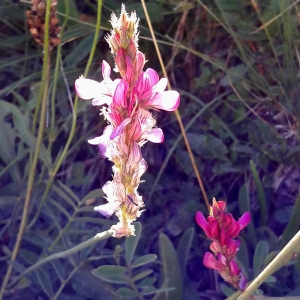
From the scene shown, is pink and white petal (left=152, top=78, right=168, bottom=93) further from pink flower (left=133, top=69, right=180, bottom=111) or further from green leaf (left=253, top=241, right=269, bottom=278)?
green leaf (left=253, top=241, right=269, bottom=278)

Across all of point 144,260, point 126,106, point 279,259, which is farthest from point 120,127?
point 144,260

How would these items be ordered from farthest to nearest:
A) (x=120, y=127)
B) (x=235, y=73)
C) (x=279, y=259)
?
(x=235, y=73)
(x=279, y=259)
(x=120, y=127)

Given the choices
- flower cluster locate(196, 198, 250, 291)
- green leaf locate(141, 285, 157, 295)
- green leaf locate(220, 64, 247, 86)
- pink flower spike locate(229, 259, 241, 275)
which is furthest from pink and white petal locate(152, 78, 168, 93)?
green leaf locate(220, 64, 247, 86)

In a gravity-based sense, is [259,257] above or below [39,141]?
below

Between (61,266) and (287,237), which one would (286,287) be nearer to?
(287,237)

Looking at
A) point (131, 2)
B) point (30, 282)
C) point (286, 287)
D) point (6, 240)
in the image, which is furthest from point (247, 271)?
point (131, 2)

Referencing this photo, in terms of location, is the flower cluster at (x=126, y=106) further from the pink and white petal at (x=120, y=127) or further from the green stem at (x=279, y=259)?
the green stem at (x=279, y=259)

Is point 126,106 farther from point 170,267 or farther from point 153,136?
point 170,267
